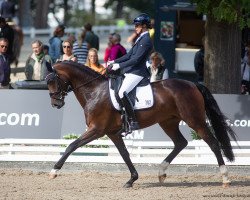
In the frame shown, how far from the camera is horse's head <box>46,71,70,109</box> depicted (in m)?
15.5

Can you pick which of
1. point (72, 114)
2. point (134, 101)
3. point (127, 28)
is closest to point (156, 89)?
point (134, 101)

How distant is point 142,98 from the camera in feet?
50.8

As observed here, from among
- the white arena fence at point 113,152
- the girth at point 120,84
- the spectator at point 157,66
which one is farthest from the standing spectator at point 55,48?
the girth at point 120,84

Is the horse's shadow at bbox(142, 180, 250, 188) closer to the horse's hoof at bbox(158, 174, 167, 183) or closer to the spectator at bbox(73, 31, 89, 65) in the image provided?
the horse's hoof at bbox(158, 174, 167, 183)

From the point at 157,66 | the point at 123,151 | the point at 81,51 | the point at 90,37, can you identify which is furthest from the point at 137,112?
the point at 90,37

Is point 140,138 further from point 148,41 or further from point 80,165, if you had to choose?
point 148,41

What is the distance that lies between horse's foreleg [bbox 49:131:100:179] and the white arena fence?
6.56 ft

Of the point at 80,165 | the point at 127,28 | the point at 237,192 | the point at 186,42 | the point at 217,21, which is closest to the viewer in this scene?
the point at 237,192

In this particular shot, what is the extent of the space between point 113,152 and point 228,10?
3431 millimetres

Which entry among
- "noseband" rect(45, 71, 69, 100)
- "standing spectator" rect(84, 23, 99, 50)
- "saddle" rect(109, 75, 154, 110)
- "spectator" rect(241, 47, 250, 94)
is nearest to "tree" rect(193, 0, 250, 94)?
"spectator" rect(241, 47, 250, 94)

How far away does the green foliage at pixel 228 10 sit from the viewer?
17.9 m

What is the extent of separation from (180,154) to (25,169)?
9.03 ft

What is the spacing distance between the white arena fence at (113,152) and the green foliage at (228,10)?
2.38 metres

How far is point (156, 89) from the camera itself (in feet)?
51.2
